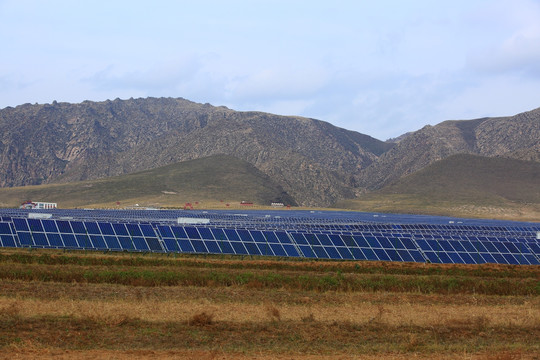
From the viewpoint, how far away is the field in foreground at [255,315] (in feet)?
63.4

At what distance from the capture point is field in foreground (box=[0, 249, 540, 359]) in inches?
760

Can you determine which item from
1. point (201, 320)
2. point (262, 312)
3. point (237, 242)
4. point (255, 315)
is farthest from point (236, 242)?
point (201, 320)

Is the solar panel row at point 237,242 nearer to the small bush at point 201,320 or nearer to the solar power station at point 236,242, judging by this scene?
the solar power station at point 236,242

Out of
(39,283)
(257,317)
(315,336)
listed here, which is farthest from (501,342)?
(39,283)

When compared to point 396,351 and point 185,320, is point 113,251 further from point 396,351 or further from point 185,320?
point 396,351

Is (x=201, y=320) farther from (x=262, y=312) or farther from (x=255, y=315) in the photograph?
(x=262, y=312)

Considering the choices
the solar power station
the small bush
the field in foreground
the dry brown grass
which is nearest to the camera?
the field in foreground

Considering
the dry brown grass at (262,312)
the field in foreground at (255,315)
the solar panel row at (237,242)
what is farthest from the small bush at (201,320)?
the solar panel row at (237,242)

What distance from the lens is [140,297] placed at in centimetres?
2758

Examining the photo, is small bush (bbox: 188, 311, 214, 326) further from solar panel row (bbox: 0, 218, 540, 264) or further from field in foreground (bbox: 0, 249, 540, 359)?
solar panel row (bbox: 0, 218, 540, 264)

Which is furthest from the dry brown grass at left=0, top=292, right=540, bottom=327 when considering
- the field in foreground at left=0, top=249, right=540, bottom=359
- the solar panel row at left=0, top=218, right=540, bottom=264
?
the solar panel row at left=0, top=218, right=540, bottom=264

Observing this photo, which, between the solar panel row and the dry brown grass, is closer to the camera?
the dry brown grass

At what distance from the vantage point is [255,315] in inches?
958

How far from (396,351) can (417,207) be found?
183 meters
